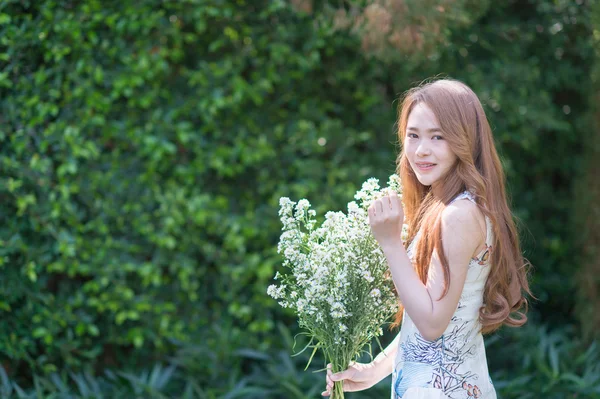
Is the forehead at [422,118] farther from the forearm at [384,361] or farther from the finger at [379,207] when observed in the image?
the forearm at [384,361]

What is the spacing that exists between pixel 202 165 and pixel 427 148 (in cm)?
210

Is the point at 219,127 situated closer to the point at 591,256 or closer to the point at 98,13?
the point at 98,13

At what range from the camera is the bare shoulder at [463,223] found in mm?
1670

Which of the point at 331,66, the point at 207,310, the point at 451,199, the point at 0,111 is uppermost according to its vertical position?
the point at 331,66

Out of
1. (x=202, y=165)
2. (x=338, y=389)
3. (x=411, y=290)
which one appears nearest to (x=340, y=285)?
(x=411, y=290)

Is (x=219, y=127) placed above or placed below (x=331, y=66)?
below

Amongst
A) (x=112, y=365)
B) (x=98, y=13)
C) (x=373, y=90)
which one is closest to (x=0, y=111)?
(x=98, y=13)

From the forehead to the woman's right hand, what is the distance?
2.28 ft

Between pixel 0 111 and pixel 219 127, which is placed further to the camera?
pixel 219 127

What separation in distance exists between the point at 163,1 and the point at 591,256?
9.82ft

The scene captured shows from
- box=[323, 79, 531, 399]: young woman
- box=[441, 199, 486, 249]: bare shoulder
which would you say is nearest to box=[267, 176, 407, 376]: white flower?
box=[323, 79, 531, 399]: young woman

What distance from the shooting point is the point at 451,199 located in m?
1.76

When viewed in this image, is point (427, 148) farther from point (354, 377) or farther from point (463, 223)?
point (354, 377)

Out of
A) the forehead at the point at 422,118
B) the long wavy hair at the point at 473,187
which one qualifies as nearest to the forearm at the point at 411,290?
the long wavy hair at the point at 473,187
